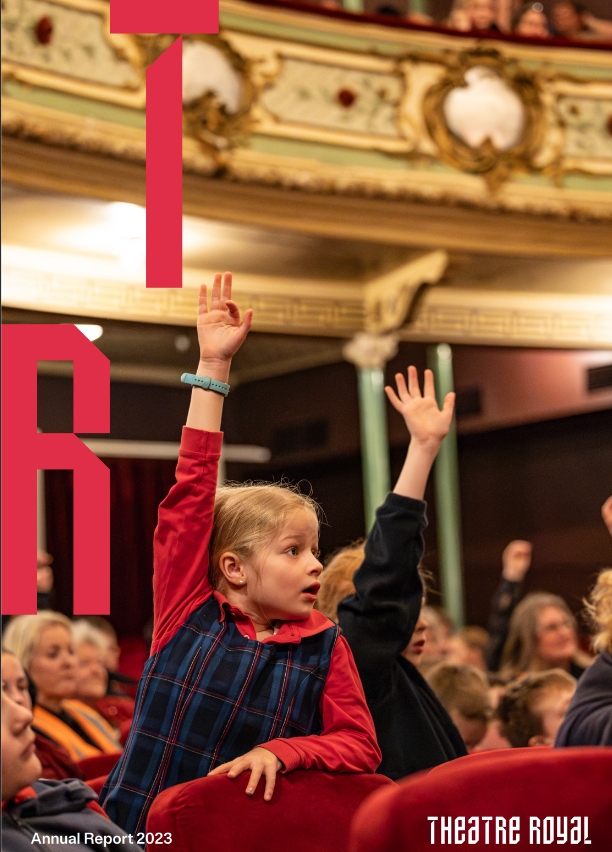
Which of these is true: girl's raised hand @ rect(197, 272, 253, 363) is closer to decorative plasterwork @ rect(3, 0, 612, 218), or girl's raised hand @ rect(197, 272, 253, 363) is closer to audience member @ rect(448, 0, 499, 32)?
decorative plasterwork @ rect(3, 0, 612, 218)

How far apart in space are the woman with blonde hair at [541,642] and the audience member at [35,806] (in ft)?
8.57

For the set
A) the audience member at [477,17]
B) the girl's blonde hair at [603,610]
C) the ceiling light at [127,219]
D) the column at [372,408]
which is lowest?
the girl's blonde hair at [603,610]

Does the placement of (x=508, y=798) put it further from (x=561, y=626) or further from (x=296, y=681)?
(x=561, y=626)

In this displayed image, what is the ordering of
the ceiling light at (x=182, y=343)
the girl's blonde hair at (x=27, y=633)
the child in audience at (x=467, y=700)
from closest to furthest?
the child in audience at (x=467, y=700)
the girl's blonde hair at (x=27, y=633)
the ceiling light at (x=182, y=343)

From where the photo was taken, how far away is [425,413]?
183 centimetres

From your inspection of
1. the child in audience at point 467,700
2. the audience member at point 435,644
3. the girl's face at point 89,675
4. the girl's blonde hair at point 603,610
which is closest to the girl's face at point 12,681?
the girl's blonde hair at point 603,610

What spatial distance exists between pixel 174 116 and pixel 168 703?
1092 millimetres

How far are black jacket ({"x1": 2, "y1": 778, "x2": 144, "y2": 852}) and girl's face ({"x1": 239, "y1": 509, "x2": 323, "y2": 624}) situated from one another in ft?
1.08

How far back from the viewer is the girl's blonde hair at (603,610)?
158 cm

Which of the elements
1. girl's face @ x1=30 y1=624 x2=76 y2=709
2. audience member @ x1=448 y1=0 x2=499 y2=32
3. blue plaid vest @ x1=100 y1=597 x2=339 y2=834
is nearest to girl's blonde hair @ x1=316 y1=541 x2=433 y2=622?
blue plaid vest @ x1=100 y1=597 x2=339 y2=834

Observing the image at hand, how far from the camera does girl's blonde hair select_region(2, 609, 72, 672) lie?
3162mm

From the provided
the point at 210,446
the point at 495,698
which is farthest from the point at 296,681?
the point at 495,698

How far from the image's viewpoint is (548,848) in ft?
3.26

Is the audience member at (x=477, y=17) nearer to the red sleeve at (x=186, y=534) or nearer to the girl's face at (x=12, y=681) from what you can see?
the red sleeve at (x=186, y=534)
